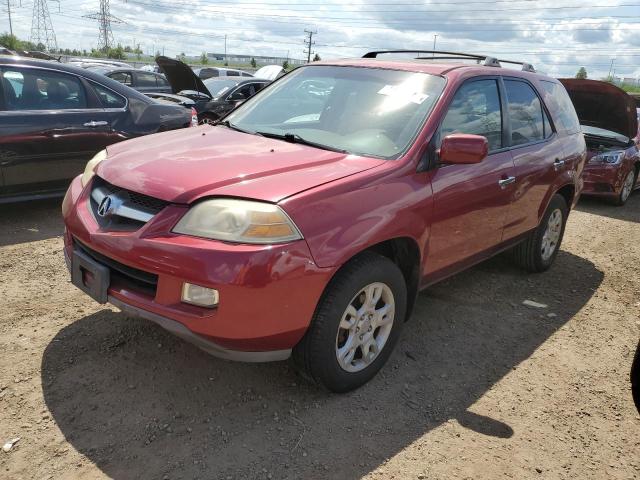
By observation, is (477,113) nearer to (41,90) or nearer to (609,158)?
(41,90)

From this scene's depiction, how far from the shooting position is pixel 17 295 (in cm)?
Result: 378

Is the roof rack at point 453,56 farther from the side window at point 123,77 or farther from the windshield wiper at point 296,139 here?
the side window at point 123,77

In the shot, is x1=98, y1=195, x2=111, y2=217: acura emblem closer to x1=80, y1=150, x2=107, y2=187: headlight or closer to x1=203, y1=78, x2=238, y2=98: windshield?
x1=80, y1=150, x2=107, y2=187: headlight

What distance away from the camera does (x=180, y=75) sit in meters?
10.8

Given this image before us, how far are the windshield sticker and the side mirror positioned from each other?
1.37ft

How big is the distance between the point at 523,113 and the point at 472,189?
122 centimetres

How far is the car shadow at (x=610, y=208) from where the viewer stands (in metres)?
8.12

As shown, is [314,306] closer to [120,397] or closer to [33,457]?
[120,397]

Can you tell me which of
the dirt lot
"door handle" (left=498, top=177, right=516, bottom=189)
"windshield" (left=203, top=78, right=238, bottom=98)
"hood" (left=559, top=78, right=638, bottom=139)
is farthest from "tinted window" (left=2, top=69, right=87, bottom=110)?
"hood" (left=559, top=78, right=638, bottom=139)

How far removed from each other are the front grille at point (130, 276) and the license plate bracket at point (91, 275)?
3 centimetres

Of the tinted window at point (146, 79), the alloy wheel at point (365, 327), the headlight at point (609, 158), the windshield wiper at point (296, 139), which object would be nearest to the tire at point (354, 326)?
the alloy wheel at point (365, 327)

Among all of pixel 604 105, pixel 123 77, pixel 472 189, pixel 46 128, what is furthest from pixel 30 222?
pixel 123 77

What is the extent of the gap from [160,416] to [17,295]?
71.1 inches

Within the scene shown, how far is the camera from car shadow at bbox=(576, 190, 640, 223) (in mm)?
8118
